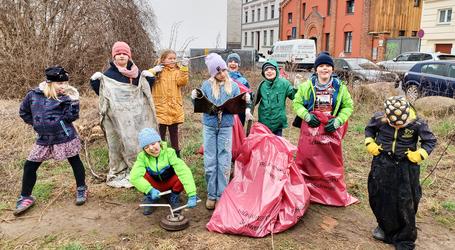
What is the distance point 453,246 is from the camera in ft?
10.2

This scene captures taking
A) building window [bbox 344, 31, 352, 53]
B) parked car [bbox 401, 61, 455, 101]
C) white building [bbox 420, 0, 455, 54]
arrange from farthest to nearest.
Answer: building window [bbox 344, 31, 352, 53] < white building [bbox 420, 0, 455, 54] < parked car [bbox 401, 61, 455, 101]

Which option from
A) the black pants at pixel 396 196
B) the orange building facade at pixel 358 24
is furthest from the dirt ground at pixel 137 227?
the orange building facade at pixel 358 24

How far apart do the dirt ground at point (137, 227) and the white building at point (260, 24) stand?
37.9 metres

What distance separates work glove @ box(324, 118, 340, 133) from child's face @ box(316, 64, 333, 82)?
1.29 feet

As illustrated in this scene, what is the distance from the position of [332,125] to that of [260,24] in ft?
148

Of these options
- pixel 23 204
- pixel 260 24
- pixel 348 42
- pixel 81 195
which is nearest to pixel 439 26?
pixel 348 42

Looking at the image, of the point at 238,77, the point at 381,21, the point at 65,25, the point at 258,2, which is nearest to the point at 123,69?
the point at 238,77

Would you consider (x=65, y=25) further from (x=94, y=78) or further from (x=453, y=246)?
(x=453, y=246)

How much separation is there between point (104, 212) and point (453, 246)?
118 inches

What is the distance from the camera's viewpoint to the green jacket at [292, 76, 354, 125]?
140 inches

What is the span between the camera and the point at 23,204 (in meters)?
3.55

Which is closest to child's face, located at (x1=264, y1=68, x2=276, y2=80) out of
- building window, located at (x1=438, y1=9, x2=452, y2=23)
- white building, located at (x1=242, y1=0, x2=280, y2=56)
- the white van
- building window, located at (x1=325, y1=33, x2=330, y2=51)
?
the white van

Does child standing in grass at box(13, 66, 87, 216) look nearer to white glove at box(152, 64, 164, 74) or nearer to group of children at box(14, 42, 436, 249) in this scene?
group of children at box(14, 42, 436, 249)

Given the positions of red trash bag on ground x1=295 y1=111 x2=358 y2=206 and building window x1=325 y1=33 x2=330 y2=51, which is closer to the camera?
red trash bag on ground x1=295 y1=111 x2=358 y2=206
